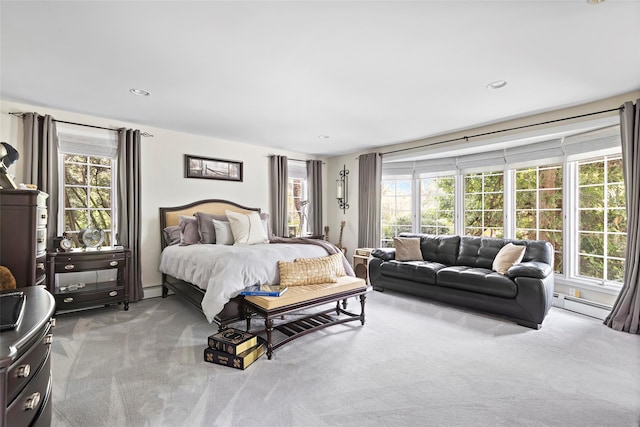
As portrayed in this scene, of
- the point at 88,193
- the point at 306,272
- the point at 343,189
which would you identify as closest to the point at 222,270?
the point at 306,272

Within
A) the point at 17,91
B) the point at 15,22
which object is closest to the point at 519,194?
the point at 15,22

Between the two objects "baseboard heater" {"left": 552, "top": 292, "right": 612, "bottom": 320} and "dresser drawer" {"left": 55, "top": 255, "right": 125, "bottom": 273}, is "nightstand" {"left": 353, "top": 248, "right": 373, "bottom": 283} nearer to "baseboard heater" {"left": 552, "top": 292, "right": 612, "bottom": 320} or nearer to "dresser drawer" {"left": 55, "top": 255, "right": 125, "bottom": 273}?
"baseboard heater" {"left": 552, "top": 292, "right": 612, "bottom": 320}

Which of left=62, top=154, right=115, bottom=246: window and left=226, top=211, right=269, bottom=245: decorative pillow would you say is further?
left=226, top=211, right=269, bottom=245: decorative pillow

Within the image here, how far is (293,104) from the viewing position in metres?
3.53

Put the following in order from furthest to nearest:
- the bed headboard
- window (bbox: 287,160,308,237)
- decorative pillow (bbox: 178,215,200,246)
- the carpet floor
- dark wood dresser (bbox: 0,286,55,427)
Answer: window (bbox: 287,160,308,237)
the bed headboard
decorative pillow (bbox: 178,215,200,246)
the carpet floor
dark wood dresser (bbox: 0,286,55,427)

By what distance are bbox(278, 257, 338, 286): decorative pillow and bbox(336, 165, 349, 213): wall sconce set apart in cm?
321

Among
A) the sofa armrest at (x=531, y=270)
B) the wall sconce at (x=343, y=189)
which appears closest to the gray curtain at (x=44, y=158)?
the wall sconce at (x=343, y=189)

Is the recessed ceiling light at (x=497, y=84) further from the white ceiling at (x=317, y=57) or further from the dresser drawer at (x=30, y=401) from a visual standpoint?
the dresser drawer at (x=30, y=401)

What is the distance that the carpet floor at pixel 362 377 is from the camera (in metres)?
1.84

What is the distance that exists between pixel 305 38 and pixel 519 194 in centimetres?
425

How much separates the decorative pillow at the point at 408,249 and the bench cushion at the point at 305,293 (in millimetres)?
1645

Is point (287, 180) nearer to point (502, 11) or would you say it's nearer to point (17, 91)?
point (17, 91)

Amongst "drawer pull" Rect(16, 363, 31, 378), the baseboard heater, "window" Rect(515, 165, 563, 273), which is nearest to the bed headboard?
"drawer pull" Rect(16, 363, 31, 378)

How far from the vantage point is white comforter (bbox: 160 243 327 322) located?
9.47ft
